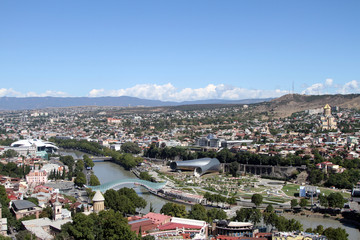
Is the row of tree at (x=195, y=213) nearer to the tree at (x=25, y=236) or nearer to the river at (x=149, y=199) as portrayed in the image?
the river at (x=149, y=199)

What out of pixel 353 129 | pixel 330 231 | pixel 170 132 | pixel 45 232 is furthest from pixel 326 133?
pixel 45 232

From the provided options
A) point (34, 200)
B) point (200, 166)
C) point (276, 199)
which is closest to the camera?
point (34, 200)

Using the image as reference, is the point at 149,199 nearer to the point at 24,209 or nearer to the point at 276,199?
the point at 276,199

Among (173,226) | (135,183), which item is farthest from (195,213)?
(135,183)

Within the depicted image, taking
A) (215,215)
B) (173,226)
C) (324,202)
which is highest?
(173,226)

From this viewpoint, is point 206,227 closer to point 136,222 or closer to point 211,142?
point 136,222

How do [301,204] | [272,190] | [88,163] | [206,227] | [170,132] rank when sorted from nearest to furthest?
[206,227] < [301,204] < [272,190] < [88,163] < [170,132]
